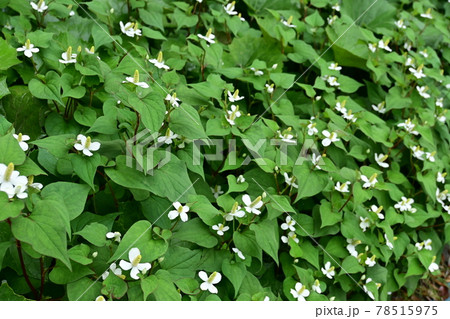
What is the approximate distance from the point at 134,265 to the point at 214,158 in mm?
880

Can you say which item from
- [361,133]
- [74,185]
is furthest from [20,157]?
[361,133]

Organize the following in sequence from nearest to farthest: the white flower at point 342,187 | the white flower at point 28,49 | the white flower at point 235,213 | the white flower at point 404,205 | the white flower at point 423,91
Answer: the white flower at point 235,213, the white flower at point 28,49, the white flower at point 342,187, the white flower at point 404,205, the white flower at point 423,91

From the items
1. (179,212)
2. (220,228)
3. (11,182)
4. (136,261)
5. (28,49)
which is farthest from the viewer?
(28,49)

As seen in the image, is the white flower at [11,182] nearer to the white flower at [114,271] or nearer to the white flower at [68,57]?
the white flower at [114,271]

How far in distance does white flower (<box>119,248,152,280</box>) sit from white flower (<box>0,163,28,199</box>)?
17.9 inches

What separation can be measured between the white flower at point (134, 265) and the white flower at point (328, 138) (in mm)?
1237

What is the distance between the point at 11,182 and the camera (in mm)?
1591

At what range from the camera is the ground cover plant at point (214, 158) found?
190 centimetres

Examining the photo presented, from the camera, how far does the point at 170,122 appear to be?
2197mm

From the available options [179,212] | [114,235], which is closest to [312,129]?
[179,212]

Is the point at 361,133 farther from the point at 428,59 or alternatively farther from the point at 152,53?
the point at 152,53

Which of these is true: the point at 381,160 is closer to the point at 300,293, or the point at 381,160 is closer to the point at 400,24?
the point at 300,293

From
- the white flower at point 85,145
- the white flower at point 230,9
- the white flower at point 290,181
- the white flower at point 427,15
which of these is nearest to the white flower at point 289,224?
the white flower at point 290,181

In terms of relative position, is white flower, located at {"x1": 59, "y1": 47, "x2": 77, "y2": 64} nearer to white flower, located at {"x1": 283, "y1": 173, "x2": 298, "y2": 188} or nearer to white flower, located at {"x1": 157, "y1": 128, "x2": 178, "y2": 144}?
white flower, located at {"x1": 157, "y1": 128, "x2": 178, "y2": 144}
